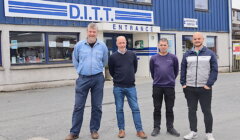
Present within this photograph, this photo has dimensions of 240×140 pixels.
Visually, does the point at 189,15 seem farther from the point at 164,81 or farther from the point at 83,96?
the point at 83,96

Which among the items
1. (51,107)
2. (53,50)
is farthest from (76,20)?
(51,107)

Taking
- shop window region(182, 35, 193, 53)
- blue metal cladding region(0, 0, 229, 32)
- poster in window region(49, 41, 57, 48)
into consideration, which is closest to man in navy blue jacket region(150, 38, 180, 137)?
blue metal cladding region(0, 0, 229, 32)

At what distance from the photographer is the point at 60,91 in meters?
12.3

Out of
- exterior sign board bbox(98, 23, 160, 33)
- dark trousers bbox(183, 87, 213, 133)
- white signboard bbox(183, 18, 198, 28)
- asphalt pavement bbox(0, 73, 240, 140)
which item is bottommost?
asphalt pavement bbox(0, 73, 240, 140)

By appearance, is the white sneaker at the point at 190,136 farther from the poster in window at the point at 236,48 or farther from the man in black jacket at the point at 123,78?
Result: the poster in window at the point at 236,48

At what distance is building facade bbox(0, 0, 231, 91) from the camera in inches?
496

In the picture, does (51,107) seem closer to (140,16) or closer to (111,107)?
(111,107)

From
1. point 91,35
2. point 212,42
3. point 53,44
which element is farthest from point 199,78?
point 212,42

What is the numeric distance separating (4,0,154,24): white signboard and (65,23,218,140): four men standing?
7.70 meters

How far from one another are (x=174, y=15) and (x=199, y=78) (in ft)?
44.4

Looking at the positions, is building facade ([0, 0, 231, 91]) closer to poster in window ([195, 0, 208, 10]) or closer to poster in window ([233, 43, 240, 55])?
poster in window ([195, 0, 208, 10])

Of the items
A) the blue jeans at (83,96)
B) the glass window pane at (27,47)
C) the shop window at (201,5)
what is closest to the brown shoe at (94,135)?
the blue jeans at (83,96)

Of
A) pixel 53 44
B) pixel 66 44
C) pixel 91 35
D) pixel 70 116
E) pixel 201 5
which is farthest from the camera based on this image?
pixel 201 5

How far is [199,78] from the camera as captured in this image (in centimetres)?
559
